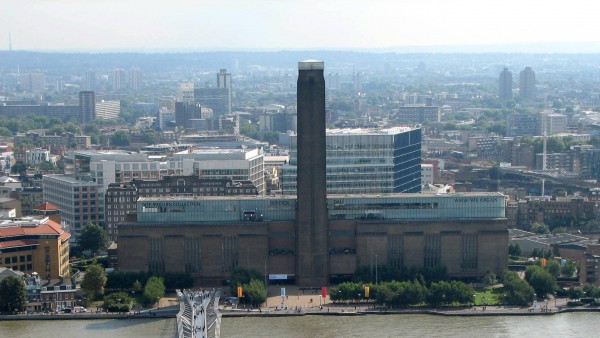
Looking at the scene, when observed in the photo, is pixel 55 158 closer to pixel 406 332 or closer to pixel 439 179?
pixel 439 179

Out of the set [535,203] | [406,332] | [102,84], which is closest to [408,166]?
[535,203]

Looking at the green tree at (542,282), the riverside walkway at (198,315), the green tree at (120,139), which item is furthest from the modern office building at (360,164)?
the green tree at (120,139)

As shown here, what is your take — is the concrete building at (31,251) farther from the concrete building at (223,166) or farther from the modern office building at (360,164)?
the concrete building at (223,166)

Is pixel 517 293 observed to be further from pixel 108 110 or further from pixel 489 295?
pixel 108 110

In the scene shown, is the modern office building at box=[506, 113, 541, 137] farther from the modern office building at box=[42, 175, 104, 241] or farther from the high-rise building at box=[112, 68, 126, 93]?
the high-rise building at box=[112, 68, 126, 93]

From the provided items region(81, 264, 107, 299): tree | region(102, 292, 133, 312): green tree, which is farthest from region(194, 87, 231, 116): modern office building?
region(102, 292, 133, 312): green tree

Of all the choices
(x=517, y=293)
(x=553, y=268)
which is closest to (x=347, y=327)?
(x=517, y=293)
